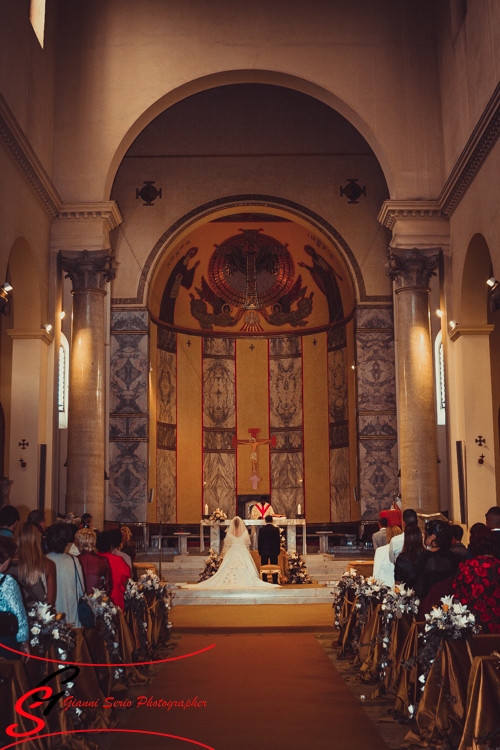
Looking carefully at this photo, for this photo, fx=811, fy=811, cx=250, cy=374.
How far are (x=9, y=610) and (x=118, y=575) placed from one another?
2666 mm

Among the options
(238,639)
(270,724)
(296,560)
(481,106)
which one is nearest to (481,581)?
(270,724)

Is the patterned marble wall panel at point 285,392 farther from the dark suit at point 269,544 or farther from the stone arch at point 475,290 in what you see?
the stone arch at point 475,290

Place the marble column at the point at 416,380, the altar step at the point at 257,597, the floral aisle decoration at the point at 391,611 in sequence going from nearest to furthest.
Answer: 1. the floral aisle decoration at the point at 391,611
2. the altar step at the point at 257,597
3. the marble column at the point at 416,380

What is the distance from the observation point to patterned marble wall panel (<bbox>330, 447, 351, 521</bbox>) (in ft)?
67.2

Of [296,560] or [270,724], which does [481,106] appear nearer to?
[296,560]

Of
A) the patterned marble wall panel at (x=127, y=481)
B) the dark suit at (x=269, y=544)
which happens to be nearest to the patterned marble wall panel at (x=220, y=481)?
the patterned marble wall panel at (x=127, y=481)

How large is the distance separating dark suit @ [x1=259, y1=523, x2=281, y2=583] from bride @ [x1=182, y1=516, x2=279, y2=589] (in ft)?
1.41

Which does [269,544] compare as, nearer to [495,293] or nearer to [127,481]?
[127,481]

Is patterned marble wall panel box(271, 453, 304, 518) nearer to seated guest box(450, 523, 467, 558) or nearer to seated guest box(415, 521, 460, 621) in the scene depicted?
seated guest box(450, 523, 467, 558)

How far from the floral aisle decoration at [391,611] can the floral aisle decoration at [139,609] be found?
225 centimetres

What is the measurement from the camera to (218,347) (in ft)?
75.2

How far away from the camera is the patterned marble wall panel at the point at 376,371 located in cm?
1883

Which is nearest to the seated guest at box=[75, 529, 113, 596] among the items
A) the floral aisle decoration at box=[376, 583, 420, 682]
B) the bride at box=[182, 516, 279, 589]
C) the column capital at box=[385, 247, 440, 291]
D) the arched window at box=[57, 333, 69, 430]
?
the floral aisle decoration at box=[376, 583, 420, 682]

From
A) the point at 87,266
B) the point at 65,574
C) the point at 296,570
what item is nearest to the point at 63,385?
the point at 87,266
